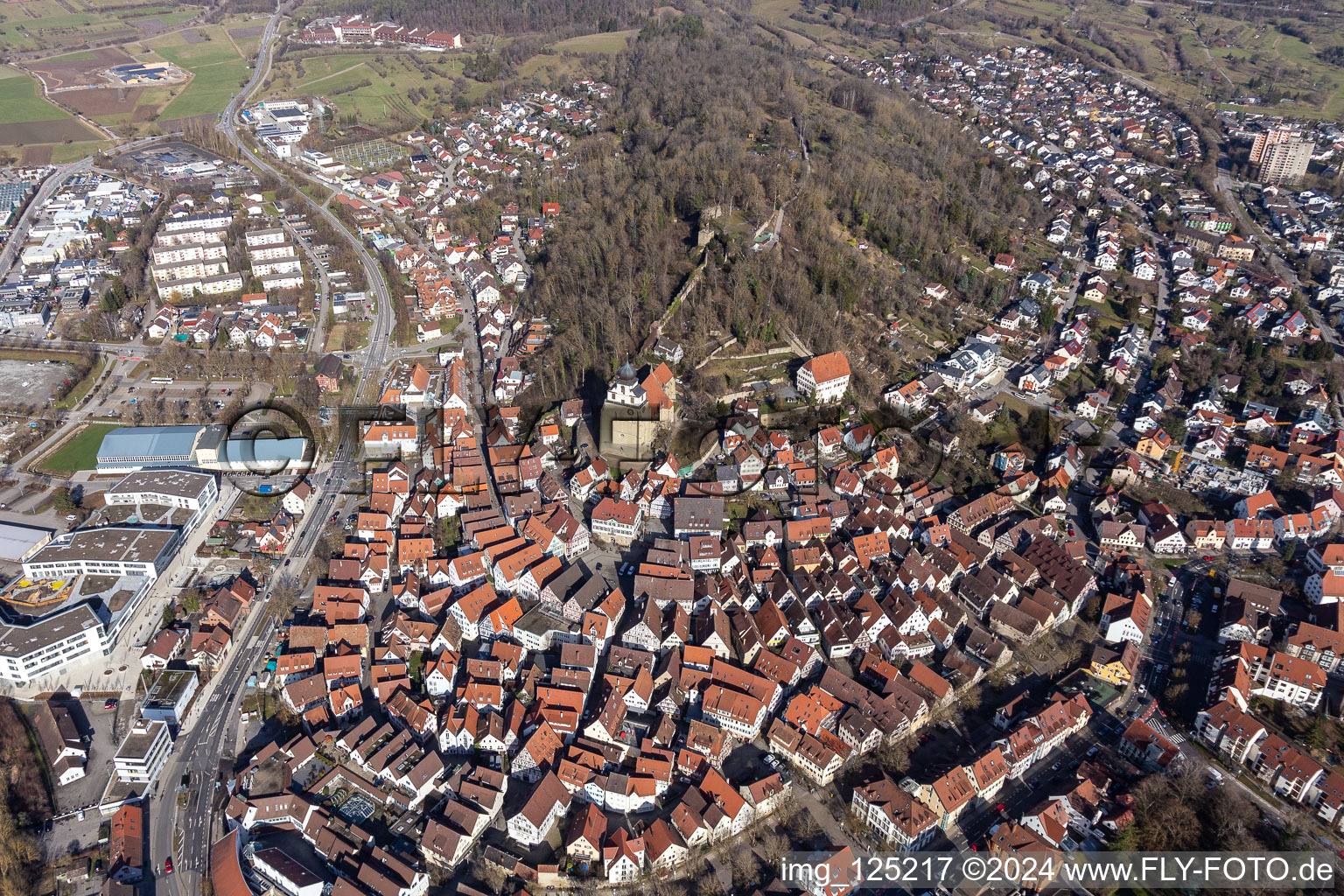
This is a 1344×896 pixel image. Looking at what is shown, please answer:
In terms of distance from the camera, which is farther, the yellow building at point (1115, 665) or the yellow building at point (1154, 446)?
the yellow building at point (1154, 446)

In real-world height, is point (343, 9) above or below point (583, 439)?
above

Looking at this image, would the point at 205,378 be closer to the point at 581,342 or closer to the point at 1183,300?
the point at 581,342

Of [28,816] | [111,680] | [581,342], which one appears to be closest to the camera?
[28,816]

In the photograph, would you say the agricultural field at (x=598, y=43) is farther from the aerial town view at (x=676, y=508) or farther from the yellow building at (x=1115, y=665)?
the yellow building at (x=1115, y=665)

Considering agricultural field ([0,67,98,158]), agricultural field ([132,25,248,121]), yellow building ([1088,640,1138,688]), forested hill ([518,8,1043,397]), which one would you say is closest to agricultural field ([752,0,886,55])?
forested hill ([518,8,1043,397])

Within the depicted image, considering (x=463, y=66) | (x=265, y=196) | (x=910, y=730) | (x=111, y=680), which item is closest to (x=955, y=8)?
(x=463, y=66)

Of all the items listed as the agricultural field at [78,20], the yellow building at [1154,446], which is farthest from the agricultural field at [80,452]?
the agricultural field at [78,20]
